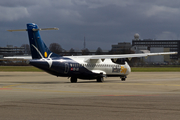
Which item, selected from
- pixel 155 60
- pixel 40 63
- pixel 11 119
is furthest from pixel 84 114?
pixel 155 60

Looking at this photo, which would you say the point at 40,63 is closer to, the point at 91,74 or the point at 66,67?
the point at 66,67

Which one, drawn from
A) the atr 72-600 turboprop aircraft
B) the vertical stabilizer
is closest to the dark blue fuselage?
the atr 72-600 turboprop aircraft

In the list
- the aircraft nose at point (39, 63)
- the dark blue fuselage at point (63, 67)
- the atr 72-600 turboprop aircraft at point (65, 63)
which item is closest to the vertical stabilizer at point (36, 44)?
the atr 72-600 turboprop aircraft at point (65, 63)

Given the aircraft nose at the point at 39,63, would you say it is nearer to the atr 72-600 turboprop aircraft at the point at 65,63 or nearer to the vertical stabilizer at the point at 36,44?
the atr 72-600 turboprop aircraft at the point at 65,63

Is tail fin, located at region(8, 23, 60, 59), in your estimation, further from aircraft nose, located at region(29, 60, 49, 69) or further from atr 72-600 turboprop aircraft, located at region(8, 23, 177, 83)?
aircraft nose, located at region(29, 60, 49, 69)

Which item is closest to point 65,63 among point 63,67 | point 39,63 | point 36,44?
point 63,67

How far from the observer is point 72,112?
12352 millimetres

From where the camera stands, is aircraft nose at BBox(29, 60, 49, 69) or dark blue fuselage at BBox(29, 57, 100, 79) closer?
aircraft nose at BBox(29, 60, 49, 69)

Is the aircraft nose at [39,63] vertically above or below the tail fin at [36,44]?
below

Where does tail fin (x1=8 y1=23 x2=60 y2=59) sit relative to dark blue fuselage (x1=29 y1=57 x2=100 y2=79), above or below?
above

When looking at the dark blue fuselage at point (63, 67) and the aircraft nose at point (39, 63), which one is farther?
the dark blue fuselage at point (63, 67)

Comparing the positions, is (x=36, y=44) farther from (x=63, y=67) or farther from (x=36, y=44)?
(x=63, y=67)

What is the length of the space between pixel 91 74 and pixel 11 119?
26943mm

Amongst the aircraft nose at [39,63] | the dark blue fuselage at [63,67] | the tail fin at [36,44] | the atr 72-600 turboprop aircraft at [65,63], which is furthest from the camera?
the tail fin at [36,44]
